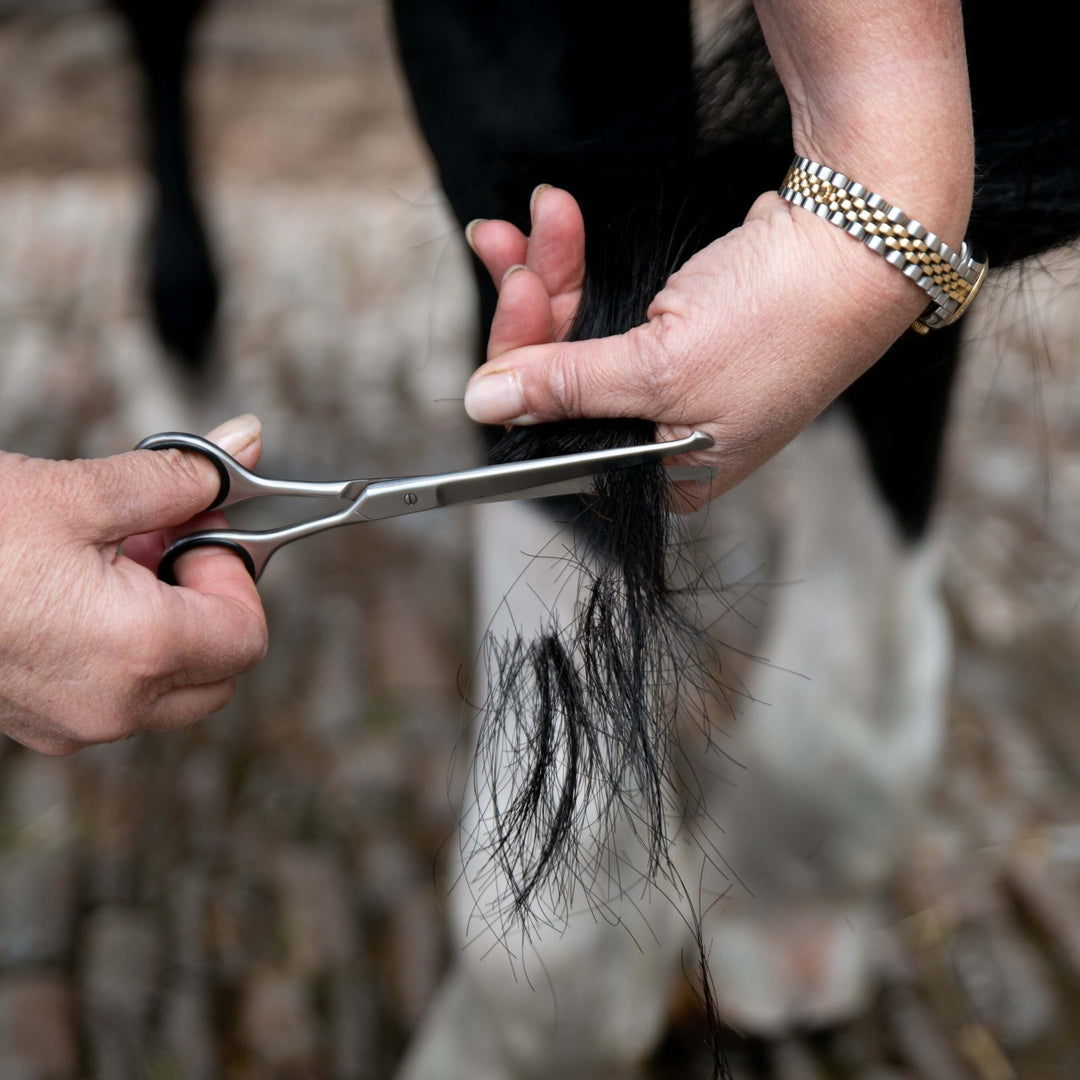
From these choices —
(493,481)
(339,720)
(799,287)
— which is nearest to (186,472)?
(493,481)

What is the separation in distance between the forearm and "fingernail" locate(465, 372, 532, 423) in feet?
0.64

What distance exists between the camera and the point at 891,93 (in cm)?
49

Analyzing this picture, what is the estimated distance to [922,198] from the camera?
1.66 ft

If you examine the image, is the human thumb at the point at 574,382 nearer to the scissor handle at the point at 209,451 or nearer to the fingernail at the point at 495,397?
the fingernail at the point at 495,397

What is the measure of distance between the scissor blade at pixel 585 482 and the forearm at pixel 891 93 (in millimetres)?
170

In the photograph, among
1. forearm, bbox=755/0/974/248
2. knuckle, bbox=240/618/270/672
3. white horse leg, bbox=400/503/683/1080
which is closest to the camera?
forearm, bbox=755/0/974/248

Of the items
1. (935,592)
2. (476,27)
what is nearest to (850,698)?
(935,592)

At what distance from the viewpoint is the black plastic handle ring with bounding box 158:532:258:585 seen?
630mm

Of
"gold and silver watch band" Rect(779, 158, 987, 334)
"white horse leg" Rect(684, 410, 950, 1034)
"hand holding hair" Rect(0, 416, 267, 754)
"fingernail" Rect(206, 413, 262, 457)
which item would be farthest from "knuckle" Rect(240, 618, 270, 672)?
"white horse leg" Rect(684, 410, 950, 1034)

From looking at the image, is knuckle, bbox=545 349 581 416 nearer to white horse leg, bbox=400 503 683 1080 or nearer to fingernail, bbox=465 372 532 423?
fingernail, bbox=465 372 532 423

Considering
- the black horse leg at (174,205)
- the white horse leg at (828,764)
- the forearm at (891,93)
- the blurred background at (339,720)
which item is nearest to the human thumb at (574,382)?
the forearm at (891,93)

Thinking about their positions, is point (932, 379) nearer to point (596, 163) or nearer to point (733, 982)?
point (596, 163)

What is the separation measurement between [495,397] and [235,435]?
160 millimetres

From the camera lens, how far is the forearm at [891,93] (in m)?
0.48
